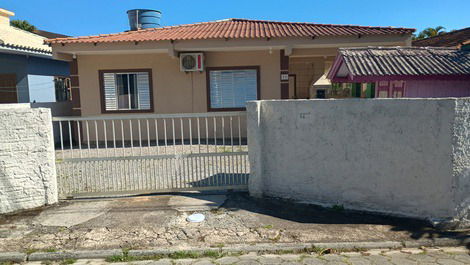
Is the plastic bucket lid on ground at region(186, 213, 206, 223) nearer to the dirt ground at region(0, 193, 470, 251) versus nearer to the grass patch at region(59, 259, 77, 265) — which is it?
the dirt ground at region(0, 193, 470, 251)

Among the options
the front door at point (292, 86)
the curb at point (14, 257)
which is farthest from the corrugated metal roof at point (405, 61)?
the front door at point (292, 86)

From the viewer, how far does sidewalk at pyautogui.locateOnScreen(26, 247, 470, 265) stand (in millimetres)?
3309

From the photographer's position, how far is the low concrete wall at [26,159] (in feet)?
14.8

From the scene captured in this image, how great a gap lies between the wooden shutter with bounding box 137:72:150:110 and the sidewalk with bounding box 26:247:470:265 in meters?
7.60

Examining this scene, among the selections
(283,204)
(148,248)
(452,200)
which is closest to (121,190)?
(148,248)

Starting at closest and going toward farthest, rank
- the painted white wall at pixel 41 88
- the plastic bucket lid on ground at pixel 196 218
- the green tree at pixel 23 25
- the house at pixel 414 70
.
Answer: the plastic bucket lid on ground at pixel 196 218 → the house at pixel 414 70 → the painted white wall at pixel 41 88 → the green tree at pixel 23 25

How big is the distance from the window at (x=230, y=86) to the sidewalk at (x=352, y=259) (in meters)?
7.52

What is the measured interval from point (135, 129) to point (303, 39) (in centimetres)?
592

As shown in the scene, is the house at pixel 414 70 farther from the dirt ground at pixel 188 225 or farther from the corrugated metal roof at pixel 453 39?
the corrugated metal roof at pixel 453 39

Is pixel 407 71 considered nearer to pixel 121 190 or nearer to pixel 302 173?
pixel 302 173

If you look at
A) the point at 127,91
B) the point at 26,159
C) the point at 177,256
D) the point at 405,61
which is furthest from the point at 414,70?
the point at 127,91

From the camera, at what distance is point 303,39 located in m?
9.30

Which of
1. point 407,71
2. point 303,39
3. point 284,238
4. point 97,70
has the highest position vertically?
point 303,39

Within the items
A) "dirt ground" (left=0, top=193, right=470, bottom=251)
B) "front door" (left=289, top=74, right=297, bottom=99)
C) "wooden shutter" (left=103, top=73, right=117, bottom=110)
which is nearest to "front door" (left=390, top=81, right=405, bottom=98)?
"dirt ground" (left=0, top=193, right=470, bottom=251)
